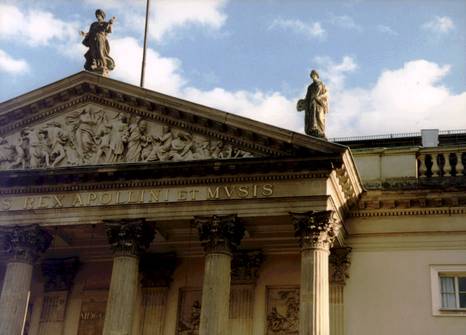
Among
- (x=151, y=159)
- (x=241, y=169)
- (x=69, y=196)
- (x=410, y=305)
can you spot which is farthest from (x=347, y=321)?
(x=69, y=196)

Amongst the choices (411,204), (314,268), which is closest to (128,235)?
(314,268)

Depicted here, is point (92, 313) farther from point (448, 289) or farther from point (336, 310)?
point (448, 289)

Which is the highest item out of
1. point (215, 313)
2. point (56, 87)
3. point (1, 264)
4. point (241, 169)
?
point (56, 87)

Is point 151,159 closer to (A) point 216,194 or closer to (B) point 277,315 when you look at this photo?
(A) point 216,194

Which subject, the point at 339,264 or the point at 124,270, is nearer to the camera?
the point at 124,270

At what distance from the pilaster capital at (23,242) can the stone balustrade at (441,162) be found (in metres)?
11.3

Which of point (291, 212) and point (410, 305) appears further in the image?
point (410, 305)

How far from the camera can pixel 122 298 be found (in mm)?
20375

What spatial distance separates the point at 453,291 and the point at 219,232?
22.4ft

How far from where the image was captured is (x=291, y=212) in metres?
20.0

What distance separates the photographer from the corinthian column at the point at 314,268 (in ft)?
61.4

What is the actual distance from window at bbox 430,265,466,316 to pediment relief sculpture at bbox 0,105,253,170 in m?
6.34

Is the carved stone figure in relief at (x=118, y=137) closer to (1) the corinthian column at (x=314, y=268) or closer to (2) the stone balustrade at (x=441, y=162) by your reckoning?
(1) the corinthian column at (x=314, y=268)

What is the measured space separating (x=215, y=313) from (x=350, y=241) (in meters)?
5.20
